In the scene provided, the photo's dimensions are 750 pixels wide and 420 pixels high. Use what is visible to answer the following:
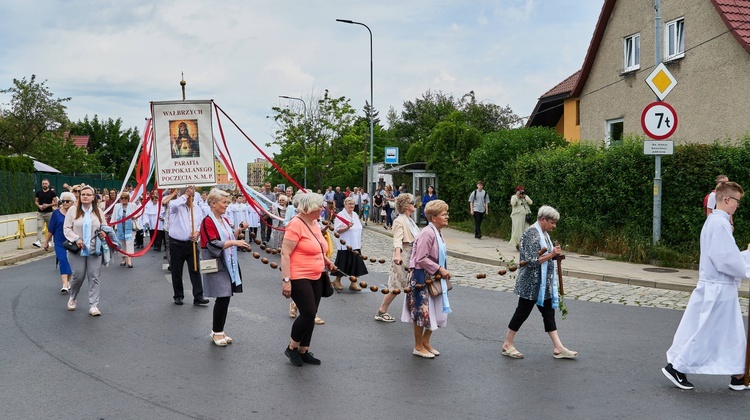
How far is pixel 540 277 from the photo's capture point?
707 cm

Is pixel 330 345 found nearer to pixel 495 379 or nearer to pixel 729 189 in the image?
pixel 495 379

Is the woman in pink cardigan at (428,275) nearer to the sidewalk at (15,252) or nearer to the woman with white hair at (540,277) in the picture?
the woman with white hair at (540,277)

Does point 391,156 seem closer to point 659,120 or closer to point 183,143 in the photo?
point 659,120

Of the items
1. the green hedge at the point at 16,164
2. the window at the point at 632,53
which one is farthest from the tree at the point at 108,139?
the window at the point at 632,53

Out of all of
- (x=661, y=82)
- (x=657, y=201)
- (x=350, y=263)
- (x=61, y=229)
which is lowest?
(x=350, y=263)

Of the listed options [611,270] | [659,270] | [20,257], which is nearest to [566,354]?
[611,270]

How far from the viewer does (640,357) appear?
732 cm

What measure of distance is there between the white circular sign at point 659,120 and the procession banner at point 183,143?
8.32m

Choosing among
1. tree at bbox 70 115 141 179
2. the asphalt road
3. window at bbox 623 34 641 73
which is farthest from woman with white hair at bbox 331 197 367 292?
tree at bbox 70 115 141 179

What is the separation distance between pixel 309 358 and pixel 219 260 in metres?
1.56

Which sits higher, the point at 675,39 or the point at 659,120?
the point at 675,39

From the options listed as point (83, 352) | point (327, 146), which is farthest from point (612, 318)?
point (327, 146)

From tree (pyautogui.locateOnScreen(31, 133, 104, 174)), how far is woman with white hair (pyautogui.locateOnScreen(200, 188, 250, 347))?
45192 mm

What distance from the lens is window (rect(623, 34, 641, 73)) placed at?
22500 mm
